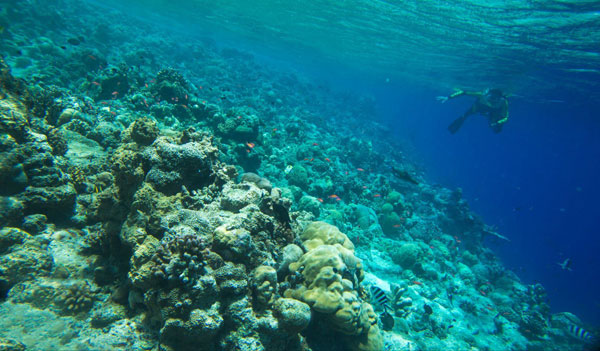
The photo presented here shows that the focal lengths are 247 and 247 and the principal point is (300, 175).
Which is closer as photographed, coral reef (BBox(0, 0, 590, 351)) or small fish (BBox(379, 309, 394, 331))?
coral reef (BBox(0, 0, 590, 351))

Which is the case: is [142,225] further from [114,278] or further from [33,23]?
[33,23]

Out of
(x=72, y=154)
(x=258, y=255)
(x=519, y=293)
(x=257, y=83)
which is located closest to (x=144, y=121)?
(x=72, y=154)

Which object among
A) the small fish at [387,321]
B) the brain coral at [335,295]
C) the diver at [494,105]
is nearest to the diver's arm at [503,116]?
the diver at [494,105]

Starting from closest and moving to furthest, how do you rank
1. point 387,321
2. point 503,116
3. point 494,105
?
1. point 387,321
2. point 503,116
3. point 494,105

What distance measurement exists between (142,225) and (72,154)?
4383 millimetres

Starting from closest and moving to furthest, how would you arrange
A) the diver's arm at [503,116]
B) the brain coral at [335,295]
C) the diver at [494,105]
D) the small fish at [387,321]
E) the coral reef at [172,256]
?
the coral reef at [172,256] → the brain coral at [335,295] → the small fish at [387,321] → the diver's arm at [503,116] → the diver at [494,105]

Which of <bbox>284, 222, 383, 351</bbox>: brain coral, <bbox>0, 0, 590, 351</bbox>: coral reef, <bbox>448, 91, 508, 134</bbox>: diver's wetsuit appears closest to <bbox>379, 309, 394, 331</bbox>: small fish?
<bbox>0, 0, 590, 351</bbox>: coral reef

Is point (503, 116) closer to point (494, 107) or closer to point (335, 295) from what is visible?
point (494, 107)

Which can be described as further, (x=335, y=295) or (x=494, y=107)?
(x=494, y=107)

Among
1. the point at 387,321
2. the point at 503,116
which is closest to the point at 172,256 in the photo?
the point at 387,321

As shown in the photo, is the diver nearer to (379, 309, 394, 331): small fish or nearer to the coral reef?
the coral reef

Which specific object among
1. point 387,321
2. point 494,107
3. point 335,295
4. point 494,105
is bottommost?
point 387,321

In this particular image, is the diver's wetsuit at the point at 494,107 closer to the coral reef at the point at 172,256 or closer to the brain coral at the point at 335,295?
the coral reef at the point at 172,256

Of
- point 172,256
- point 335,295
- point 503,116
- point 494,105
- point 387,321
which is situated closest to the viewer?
point 172,256
